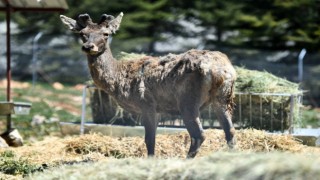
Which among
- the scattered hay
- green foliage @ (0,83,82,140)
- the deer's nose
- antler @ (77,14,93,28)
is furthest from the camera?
green foliage @ (0,83,82,140)

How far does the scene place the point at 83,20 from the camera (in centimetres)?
995

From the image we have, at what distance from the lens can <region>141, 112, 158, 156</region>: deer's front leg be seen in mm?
9914

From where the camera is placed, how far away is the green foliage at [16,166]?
9.75 meters

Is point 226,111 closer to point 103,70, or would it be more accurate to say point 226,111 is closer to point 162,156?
point 162,156

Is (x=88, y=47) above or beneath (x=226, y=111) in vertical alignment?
above

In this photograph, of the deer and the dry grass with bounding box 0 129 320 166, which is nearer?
the deer

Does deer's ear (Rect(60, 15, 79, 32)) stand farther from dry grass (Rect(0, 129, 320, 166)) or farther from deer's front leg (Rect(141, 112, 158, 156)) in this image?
dry grass (Rect(0, 129, 320, 166))

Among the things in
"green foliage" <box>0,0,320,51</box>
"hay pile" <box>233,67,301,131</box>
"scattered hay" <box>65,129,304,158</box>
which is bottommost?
"scattered hay" <box>65,129,304,158</box>

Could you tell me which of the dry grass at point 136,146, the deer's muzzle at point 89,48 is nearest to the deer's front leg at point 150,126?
the dry grass at point 136,146

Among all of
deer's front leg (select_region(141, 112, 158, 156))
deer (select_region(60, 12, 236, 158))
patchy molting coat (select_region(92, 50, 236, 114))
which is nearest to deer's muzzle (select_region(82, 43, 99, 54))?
deer (select_region(60, 12, 236, 158))

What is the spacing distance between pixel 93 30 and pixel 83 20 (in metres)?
0.19

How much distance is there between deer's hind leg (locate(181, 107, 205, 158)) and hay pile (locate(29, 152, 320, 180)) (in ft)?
7.96

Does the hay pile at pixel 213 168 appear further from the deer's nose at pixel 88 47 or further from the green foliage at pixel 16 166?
the deer's nose at pixel 88 47

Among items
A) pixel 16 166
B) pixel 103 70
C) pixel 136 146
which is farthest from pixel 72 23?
pixel 136 146
